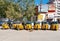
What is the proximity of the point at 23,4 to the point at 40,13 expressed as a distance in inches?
1045

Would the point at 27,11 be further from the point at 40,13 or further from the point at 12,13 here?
the point at 40,13

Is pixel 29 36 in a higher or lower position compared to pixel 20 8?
lower

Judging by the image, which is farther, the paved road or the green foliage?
the green foliage

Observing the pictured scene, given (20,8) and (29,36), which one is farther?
(20,8)

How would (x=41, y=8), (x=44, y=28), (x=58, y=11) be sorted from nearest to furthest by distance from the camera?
(x=44, y=28) < (x=41, y=8) < (x=58, y=11)

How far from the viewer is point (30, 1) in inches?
1726

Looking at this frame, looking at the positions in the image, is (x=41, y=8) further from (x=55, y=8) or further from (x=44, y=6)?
(x=55, y=8)

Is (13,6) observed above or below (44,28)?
above

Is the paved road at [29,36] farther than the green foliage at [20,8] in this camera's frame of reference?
No

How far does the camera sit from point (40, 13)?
69.8 metres

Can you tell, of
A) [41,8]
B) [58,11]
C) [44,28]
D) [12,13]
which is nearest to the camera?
[44,28]

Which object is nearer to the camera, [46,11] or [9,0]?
[9,0]

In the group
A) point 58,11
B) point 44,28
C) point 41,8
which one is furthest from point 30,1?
point 58,11

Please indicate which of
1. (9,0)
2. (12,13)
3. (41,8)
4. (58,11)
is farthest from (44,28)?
(58,11)
